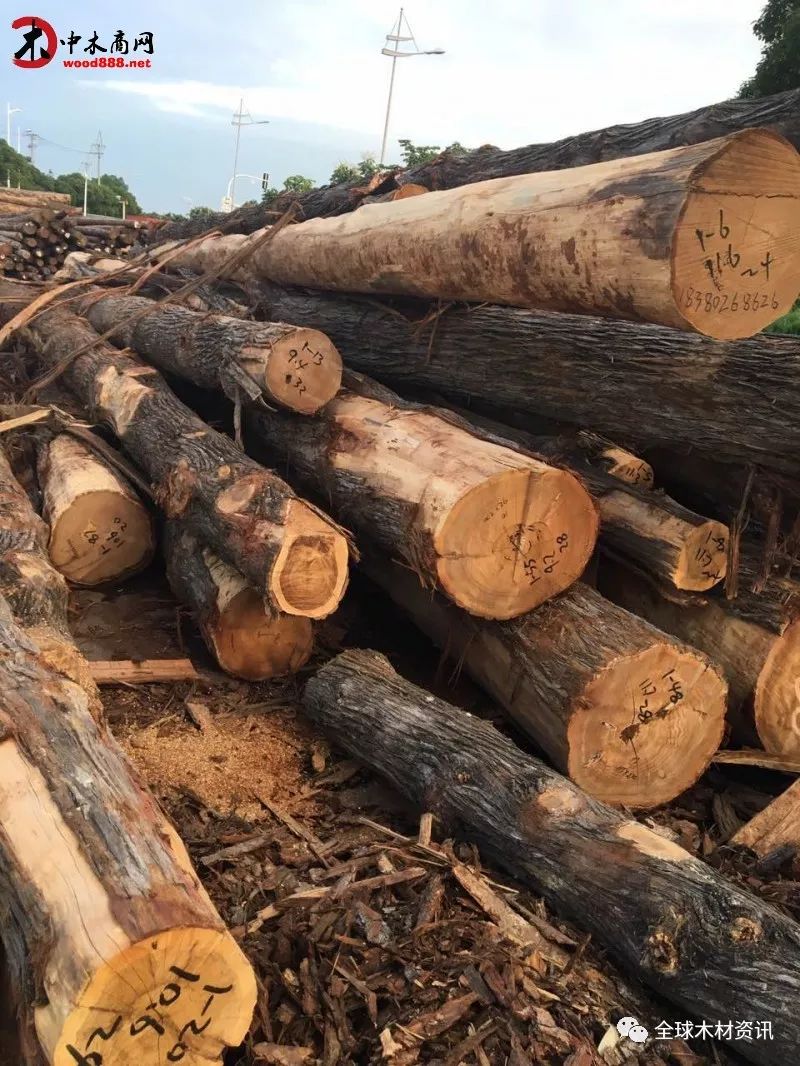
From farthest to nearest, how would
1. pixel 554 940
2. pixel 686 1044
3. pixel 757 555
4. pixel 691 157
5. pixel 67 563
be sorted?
pixel 67 563 → pixel 757 555 → pixel 691 157 → pixel 554 940 → pixel 686 1044

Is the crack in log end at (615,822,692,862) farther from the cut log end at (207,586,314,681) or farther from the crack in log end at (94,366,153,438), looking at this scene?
the crack in log end at (94,366,153,438)

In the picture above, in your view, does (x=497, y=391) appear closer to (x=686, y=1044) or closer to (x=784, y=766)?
(x=784, y=766)

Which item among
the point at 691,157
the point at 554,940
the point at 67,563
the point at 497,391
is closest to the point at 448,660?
the point at 497,391

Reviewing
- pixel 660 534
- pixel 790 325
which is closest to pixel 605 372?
pixel 660 534

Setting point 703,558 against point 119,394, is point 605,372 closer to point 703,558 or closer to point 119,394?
point 703,558

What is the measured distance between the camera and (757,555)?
3949 millimetres

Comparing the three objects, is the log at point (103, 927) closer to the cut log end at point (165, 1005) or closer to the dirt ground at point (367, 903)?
the cut log end at point (165, 1005)

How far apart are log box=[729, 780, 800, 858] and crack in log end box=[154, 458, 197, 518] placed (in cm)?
297

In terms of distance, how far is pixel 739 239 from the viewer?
292cm

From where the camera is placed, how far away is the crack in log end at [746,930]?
2.42 metres

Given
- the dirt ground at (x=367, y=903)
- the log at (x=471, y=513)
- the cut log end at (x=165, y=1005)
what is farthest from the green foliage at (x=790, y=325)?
the cut log end at (x=165, y=1005)

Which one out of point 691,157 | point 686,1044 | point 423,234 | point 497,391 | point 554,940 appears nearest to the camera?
point 686,1044

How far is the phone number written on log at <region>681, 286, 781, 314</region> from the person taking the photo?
9.65 feet

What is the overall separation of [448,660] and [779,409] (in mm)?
2030
